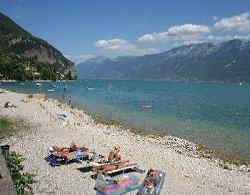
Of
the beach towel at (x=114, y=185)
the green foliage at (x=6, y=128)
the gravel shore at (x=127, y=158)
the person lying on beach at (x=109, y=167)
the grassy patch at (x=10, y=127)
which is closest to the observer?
the beach towel at (x=114, y=185)

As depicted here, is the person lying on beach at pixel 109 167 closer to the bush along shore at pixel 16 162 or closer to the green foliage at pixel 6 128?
the bush along shore at pixel 16 162

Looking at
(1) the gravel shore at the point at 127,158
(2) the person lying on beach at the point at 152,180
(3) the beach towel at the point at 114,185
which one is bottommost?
(1) the gravel shore at the point at 127,158

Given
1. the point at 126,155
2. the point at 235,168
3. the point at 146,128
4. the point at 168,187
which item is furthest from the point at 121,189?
the point at 146,128

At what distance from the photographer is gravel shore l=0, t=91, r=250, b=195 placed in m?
14.9

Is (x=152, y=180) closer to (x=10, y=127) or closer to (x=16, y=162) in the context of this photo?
(x=16, y=162)

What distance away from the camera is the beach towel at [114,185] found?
466 inches

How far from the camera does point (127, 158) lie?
19922 mm

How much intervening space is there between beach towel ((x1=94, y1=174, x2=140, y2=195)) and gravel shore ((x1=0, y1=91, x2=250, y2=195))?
1.89m

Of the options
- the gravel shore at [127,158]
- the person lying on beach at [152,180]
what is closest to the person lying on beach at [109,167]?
the gravel shore at [127,158]

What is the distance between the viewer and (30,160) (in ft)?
58.4

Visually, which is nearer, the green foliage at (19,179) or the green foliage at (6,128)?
the green foliage at (19,179)

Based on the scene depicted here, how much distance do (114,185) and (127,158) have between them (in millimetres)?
7738

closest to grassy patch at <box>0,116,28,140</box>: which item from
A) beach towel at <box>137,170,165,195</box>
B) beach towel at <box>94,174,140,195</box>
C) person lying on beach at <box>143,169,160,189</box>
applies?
beach towel at <box>94,174,140,195</box>

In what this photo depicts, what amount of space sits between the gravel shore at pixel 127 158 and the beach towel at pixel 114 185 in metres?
1.89
